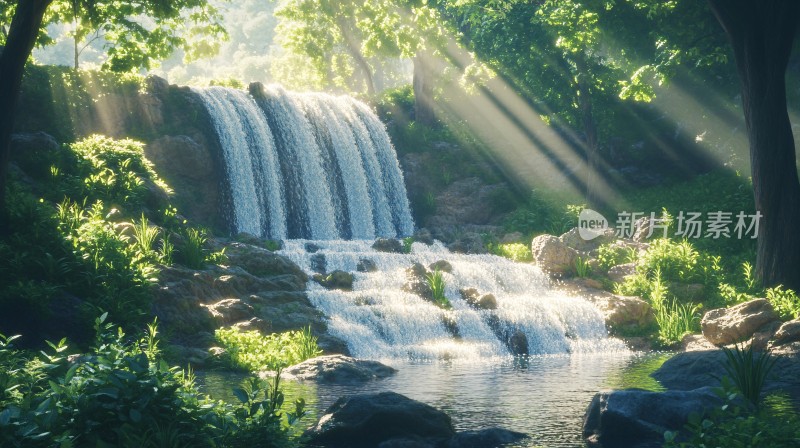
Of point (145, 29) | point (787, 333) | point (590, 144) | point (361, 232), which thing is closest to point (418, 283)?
point (787, 333)

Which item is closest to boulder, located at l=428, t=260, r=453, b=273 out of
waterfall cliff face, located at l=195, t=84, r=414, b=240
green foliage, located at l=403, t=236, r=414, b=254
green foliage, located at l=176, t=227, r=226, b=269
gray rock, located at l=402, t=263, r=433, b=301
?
gray rock, located at l=402, t=263, r=433, b=301

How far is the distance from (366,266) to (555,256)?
6.00 meters

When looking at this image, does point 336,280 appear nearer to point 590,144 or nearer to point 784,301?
point 784,301

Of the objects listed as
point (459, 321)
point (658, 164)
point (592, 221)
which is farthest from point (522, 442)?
point (658, 164)

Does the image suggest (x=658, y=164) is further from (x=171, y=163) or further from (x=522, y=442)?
(x=522, y=442)

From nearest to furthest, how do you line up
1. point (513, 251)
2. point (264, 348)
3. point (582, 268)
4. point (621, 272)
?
point (264, 348)
point (582, 268)
point (621, 272)
point (513, 251)

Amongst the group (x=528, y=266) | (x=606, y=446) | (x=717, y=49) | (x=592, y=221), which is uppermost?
(x=717, y=49)

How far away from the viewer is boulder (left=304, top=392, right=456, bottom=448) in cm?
923

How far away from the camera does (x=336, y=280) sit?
2158cm

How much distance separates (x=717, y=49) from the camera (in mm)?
23750

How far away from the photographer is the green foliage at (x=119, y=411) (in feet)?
19.5

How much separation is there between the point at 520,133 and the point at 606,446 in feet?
104

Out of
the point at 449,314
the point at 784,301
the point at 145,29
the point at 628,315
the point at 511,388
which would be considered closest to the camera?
the point at 511,388

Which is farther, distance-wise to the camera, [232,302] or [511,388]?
[232,302]
